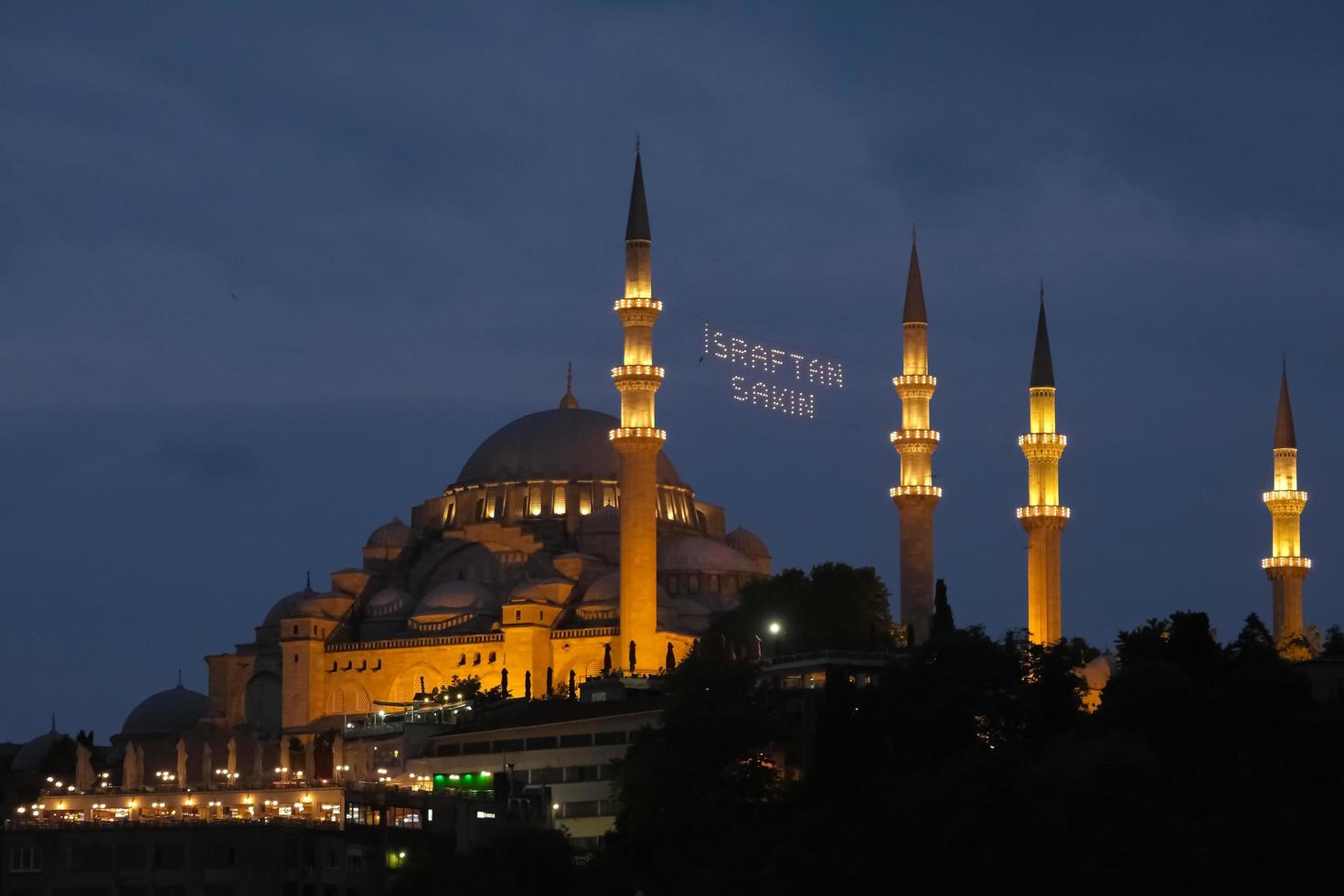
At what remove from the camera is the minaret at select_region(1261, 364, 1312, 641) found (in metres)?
83.0

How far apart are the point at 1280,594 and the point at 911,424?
1219 centimetres

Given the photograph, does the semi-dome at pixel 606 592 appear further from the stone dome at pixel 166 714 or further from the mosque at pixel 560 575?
the stone dome at pixel 166 714

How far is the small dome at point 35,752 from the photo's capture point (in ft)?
309

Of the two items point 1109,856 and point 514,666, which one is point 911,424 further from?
point 1109,856

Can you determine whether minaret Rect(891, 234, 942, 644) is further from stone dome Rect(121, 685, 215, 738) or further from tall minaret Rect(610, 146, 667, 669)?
stone dome Rect(121, 685, 215, 738)

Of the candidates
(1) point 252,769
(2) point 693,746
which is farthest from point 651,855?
(1) point 252,769

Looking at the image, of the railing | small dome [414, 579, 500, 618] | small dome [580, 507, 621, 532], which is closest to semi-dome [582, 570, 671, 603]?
the railing

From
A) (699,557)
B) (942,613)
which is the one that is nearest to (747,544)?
(699,557)

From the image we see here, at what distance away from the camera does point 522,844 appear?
60469 millimetres

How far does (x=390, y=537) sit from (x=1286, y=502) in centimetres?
2959

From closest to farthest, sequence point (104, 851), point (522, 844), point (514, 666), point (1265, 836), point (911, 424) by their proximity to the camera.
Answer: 1. point (1265, 836)
2. point (522, 844)
3. point (104, 851)
4. point (911, 424)
5. point (514, 666)

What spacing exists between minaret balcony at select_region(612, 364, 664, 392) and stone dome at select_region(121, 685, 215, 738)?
2176 cm

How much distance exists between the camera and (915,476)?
7888 centimetres

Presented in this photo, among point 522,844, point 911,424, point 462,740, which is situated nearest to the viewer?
point 522,844
